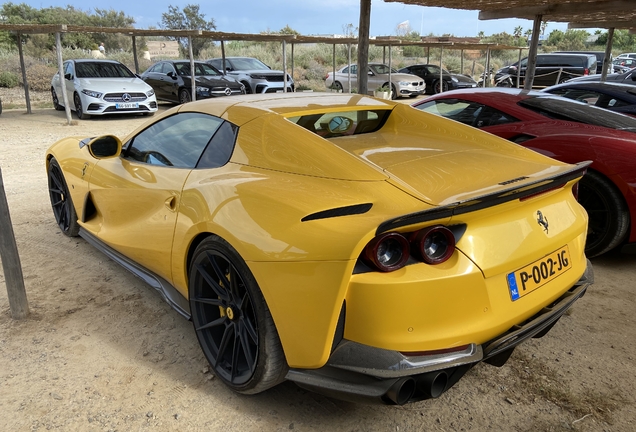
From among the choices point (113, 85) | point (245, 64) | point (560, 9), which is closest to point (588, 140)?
point (560, 9)

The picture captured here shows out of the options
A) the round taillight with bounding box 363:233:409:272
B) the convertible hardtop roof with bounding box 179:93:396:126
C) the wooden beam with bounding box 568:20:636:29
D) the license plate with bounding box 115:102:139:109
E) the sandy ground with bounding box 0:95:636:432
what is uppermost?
the wooden beam with bounding box 568:20:636:29

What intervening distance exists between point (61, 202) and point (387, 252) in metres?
3.83

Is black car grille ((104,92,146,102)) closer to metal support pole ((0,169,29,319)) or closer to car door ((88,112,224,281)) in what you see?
car door ((88,112,224,281))

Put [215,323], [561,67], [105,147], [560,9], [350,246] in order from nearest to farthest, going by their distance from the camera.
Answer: [350,246]
[215,323]
[105,147]
[560,9]
[561,67]

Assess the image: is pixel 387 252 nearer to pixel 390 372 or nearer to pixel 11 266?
pixel 390 372

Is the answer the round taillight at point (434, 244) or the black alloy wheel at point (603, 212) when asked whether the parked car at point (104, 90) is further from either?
the round taillight at point (434, 244)

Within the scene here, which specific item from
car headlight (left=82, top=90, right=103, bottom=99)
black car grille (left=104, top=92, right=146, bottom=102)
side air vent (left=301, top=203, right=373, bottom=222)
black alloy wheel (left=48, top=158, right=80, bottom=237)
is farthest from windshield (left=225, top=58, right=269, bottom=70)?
side air vent (left=301, top=203, right=373, bottom=222)

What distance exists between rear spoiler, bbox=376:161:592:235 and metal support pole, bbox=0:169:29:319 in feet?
8.32

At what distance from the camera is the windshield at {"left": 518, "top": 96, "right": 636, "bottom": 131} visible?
4.65m

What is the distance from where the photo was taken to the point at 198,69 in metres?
16.2

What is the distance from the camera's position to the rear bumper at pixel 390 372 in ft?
6.24

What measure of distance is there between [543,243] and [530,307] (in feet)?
0.98

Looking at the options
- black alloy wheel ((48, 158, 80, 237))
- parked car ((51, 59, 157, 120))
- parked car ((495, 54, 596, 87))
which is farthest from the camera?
parked car ((495, 54, 596, 87))

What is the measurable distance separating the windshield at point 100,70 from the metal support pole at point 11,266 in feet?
38.3
